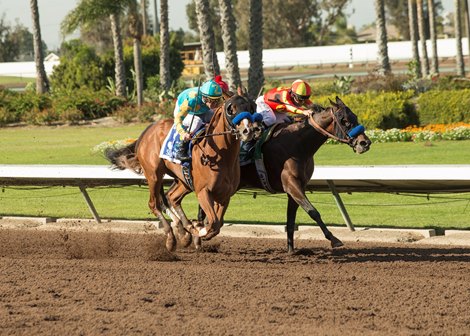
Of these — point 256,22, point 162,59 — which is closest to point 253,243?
point 256,22

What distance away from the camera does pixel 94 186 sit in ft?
44.4

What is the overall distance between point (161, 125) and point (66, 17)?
23768 mm

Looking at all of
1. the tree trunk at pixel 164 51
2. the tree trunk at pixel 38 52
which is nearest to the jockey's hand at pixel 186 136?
the tree trunk at pixel 164 51

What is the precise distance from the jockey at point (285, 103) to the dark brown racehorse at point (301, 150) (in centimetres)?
→ 22

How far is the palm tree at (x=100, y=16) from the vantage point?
3272 centimetres

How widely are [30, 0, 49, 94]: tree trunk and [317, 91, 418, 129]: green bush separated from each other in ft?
45.6

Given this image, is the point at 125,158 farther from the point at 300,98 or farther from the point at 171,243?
the point at 300,98

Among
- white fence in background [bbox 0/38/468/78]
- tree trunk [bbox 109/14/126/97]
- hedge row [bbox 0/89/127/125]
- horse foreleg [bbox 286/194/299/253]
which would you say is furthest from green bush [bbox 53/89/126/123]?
white fence in background [bbox 0/38/468/78]

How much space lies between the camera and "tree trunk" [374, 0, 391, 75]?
29.3 metres

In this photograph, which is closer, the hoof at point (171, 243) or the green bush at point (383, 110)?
the hoof at point (171, 243)

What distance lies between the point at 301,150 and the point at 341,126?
1.82ft

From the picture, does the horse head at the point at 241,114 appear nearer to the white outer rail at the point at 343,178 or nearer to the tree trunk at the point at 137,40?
the white outer rail at the point at 343,178

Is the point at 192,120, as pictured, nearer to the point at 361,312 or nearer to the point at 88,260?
the point at 88,260

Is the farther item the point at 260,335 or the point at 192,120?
the point at 192,120
